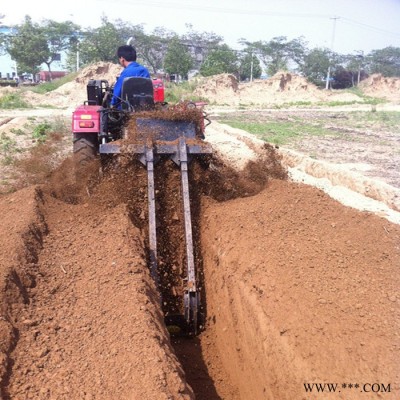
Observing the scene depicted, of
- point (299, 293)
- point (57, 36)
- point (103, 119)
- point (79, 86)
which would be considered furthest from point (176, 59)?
point (299, 293)

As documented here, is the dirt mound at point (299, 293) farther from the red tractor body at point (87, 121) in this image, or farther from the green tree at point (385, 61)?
the green tree at point (385, 61)

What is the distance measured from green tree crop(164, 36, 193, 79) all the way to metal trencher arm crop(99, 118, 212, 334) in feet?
131

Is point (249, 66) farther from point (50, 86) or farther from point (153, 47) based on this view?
point (50, 86)

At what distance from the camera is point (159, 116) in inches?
228

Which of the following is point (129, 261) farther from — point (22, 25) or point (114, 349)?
point (22, 25)

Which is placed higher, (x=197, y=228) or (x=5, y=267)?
(x=5, y=267)

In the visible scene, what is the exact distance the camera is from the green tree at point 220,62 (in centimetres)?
4679

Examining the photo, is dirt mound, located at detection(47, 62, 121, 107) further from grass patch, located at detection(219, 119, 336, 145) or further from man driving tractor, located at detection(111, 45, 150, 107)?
man driving tractor, located at detection(111, 45, 150, 107)

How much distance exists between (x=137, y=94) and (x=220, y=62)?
43651mm

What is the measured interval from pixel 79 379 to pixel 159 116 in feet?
12.1

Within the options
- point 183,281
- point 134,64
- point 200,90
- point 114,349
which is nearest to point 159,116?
point 134,64

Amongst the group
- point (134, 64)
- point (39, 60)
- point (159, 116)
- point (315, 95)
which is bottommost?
point (315, 95)

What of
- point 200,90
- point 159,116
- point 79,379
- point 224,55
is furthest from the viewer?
point 224,55

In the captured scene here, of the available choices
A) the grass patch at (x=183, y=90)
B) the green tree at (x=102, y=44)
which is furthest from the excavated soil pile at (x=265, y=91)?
the green tree at (x=102, y=44)
